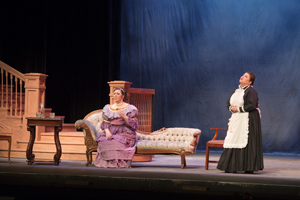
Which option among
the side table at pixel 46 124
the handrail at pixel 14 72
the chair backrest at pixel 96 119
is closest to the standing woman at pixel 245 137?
the chair backrest at pixel 96 119

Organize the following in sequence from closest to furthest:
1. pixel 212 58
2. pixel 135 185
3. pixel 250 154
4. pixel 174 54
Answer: pixel 135 185 < pixel 250 154 < pixel 212 58 < pixel 174 54

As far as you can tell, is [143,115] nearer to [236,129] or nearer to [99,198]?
[236,129]

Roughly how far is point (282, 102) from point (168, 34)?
291 centimetres

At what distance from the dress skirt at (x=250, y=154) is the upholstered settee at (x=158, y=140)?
0.76m

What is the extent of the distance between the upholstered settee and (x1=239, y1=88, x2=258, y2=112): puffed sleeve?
3.14 feet

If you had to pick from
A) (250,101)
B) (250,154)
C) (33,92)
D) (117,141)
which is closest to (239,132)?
(250,154)

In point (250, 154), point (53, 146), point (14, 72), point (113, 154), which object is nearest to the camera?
point (250, 154)

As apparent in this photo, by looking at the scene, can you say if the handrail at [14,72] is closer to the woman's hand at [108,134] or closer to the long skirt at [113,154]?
the woman's hand at [108,134]

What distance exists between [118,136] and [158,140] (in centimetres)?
74

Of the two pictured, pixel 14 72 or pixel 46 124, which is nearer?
pixel 46 124

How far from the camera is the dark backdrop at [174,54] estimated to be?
30.0ft

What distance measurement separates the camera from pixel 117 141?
598cm

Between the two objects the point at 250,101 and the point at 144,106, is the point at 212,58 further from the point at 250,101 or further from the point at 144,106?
the point at 250,101

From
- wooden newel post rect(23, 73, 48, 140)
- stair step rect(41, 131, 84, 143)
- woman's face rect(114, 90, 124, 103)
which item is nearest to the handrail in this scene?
wooden newel post rect(23, 73, 48, 140)
